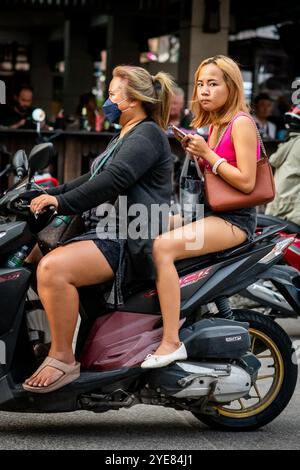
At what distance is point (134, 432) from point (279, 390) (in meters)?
0.75

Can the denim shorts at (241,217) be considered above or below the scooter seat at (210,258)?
above

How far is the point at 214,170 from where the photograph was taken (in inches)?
213

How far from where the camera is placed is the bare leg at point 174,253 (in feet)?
17.3

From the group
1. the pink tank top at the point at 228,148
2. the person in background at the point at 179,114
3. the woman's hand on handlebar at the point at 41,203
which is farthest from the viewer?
the person in background at the point at 179,114

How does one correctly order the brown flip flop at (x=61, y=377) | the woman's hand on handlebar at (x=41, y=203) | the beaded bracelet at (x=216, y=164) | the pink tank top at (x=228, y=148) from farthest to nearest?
the pink tank top at (x=228, y=148)
the beaded bracelet at (x=216, y=164)
the brown flip flop at (x=61, y=377)
the woman's hand on handlebar at (x=41, y=203)

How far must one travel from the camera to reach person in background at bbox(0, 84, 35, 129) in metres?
12.7

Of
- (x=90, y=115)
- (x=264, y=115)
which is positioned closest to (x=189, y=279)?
(x=264, y=115)

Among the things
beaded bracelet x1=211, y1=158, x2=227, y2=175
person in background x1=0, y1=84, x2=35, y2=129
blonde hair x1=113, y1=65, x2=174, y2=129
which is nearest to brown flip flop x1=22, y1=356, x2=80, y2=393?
beaded bracelet x1=211, y1=158, x2=227, y2=175

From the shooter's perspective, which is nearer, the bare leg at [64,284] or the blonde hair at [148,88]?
the bare leg at [64,284]

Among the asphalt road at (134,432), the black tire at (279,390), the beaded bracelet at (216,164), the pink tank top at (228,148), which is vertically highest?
the pink tank top at (228,148)

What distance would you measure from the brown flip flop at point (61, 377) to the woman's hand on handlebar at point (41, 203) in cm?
70

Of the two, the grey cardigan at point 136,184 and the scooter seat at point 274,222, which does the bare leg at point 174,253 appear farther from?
the scooter seat at point 274,222

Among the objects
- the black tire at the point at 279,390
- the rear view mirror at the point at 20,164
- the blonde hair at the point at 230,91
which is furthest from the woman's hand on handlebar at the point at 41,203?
the black tire at the point at 279,390
